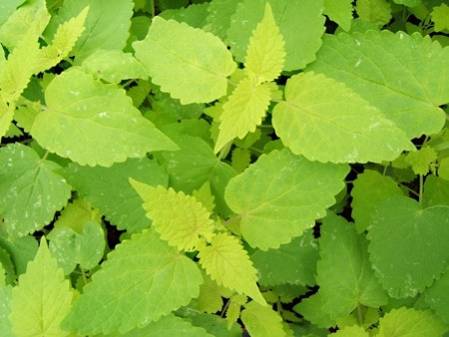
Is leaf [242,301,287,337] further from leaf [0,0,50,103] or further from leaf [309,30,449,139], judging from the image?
leaf [0,0,50,103]

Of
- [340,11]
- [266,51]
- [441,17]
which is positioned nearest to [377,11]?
[441,17]

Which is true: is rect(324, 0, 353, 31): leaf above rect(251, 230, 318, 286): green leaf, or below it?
above

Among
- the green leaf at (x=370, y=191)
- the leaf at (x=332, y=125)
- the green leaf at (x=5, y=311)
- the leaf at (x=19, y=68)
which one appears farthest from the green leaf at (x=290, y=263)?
the leaf at (x=19, y=68)

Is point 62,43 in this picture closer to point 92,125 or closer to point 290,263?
point 92,125

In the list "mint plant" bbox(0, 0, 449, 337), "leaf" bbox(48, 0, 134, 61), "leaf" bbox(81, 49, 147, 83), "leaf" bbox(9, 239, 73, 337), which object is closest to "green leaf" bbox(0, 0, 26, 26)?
"mint plant" bbox(0, 0, 449, 337)

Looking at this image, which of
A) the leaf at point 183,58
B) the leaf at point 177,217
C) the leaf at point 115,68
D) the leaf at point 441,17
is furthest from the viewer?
the leaf at point 441,17

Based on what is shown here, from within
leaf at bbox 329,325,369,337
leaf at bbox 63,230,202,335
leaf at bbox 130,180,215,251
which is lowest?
leaf at bbox 329,325,369,337

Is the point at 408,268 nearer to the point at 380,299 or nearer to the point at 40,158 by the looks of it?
the point at 380,299

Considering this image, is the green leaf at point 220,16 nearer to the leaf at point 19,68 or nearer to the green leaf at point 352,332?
the leaf at point 19,68
